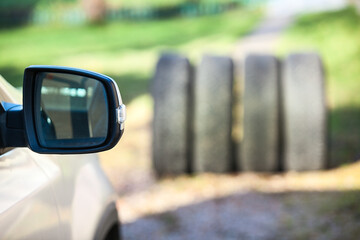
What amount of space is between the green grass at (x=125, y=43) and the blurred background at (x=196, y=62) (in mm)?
63

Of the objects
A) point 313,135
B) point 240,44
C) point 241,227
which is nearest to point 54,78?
point 241,227

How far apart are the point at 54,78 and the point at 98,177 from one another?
550 mm

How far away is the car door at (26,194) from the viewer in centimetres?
117

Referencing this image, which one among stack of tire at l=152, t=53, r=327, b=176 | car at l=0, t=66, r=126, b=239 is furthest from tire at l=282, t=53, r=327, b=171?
car at l=0, t=66, r=126, b=239

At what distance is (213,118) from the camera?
16.3ft

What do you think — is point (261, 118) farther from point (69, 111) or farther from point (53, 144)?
point (53, 144)

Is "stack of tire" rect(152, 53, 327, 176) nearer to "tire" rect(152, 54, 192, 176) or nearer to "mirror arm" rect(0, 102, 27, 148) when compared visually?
"tire" rect(152, 54, 192, 176)

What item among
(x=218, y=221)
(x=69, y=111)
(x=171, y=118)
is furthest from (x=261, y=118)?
(x=69, y=111)

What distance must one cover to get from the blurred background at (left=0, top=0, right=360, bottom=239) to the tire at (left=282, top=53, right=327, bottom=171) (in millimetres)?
194

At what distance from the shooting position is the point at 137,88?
39.3 ft

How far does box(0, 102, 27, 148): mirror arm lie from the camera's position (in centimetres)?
Answer: 122

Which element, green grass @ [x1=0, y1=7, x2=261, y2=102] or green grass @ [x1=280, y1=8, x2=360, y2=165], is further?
green grass @ [x1=0, y1=7, x2=261, y2=102]

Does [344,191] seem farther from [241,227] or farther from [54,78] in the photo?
[54,78]

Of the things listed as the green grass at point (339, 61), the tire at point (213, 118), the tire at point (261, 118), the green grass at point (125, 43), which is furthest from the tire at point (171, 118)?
the green grass at point (125, 43)
